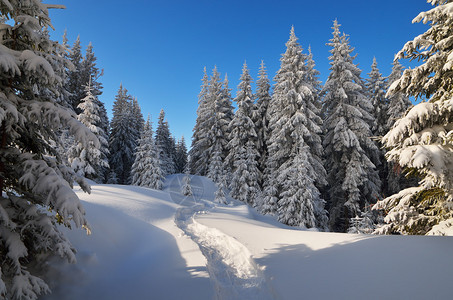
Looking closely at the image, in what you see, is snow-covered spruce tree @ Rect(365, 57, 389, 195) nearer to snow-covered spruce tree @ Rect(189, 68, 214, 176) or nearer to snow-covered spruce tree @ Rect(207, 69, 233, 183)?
snow-covered spruce tree @ Rect(207, 69, 233, 183)

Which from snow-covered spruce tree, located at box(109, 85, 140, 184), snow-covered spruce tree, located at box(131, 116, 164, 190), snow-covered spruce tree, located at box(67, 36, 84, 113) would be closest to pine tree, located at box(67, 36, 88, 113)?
snow-covered spruce tree, located at box(67, 36, 84, 113)

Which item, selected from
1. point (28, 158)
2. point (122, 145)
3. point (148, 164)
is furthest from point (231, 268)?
point (122, 145)

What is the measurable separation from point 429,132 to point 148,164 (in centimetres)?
2493

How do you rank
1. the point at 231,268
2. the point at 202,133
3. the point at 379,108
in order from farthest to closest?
the point at 202,133
the point at 379,108
the point at 231,268

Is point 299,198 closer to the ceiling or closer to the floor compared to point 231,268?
closer to the ceiling

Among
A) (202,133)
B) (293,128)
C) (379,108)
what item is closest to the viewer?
(293,128)

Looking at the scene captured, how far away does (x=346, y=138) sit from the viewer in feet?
57.9

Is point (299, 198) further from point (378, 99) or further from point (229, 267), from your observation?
point (378, 99)

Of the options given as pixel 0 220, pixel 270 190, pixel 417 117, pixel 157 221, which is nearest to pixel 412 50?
pixel 417 117

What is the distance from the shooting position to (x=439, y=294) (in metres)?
3.44

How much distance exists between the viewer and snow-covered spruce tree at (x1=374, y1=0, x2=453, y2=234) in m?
5.23

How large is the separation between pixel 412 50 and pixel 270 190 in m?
13.6

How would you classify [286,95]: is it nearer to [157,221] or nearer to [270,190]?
[270,190]

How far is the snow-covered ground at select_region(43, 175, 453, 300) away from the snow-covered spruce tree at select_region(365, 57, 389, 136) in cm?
1983
